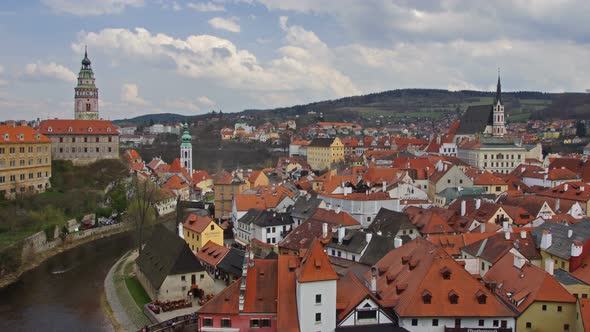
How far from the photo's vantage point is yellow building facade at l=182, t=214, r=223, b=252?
3906 centimetres

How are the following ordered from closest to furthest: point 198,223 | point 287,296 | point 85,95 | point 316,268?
point 316,268 → point 287,296 → point 198,223 → point 85,95

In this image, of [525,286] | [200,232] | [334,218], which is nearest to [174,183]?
[200,232]

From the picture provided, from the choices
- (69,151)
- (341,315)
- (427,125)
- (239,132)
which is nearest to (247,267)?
(341,315)

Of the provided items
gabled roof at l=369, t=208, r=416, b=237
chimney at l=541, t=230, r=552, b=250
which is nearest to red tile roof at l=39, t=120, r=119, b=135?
gabled roof at l=369, t=208, r=416, b=237

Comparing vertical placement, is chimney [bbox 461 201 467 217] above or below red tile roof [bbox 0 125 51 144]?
below

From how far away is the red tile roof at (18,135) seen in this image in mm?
53328

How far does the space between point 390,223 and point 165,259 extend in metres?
15.7

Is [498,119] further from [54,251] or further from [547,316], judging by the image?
[547,316]

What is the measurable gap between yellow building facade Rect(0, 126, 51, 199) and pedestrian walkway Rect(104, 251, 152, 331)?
18.4 m

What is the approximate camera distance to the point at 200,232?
127 ft

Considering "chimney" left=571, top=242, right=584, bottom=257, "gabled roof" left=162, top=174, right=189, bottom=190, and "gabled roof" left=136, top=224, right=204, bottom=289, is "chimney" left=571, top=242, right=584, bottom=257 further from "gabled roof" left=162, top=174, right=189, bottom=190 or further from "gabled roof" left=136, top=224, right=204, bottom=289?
"gabled roof" left=162, top=174, right=189, bottom=190

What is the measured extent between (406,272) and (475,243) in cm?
949

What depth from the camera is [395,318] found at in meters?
21.7

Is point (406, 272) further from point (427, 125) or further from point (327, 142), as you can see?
point (427, 125)
